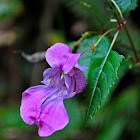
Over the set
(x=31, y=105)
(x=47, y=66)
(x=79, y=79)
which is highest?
(x=79, y=79)

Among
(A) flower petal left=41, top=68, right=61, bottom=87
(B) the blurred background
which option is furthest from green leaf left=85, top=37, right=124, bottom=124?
(B) the blurred background

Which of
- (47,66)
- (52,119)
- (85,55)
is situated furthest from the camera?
(47,66)

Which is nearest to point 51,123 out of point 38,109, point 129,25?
point 38,109

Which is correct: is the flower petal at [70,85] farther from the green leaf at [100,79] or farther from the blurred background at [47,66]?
the blurred background at [47,66]

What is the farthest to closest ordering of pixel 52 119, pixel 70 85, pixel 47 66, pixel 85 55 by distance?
pixel 47 66, pixel 85 55, pixel 70 85, pixel 52 119

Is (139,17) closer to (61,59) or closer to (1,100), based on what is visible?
(61,59)

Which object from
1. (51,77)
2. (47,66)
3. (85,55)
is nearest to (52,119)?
(51,77)

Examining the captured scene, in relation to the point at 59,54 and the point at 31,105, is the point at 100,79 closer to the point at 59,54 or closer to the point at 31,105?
the point at 59,54

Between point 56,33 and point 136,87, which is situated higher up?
point 136,87
